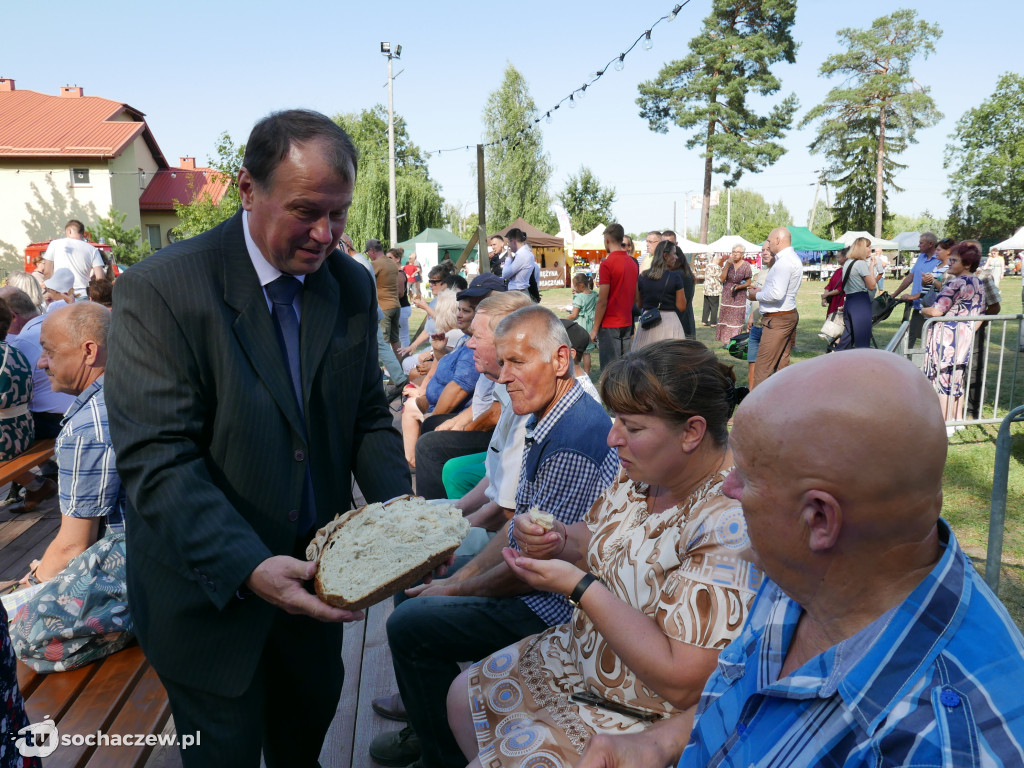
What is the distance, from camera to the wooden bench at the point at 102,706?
7.14 feet

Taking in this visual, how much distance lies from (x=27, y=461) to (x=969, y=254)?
9.50m

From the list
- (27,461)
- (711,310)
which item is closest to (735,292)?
(711,310)

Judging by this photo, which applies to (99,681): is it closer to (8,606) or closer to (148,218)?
(8,606)

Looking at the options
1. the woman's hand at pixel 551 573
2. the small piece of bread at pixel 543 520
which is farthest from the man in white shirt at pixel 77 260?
the woman's hand at pixel 551 573

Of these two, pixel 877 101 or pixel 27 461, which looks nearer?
pixel 27 461

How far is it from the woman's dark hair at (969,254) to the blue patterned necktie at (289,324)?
8.74m

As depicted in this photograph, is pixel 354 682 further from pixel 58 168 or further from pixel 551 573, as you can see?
pixel 58 168

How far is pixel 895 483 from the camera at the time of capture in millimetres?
982

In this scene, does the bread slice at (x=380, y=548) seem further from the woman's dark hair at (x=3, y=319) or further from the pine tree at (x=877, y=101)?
the pine tree at (x=877, y=101)

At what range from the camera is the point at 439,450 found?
469 cm

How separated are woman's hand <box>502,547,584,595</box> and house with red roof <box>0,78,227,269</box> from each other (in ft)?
117

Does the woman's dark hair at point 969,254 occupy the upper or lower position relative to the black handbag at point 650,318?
upper

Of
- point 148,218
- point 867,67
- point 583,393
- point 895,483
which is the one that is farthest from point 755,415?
point 867,67

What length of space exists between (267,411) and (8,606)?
5.77 feet
